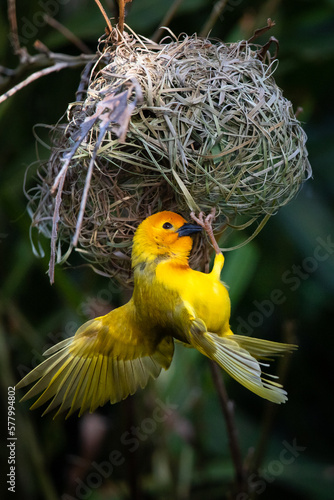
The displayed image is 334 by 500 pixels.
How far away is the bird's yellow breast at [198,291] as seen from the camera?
5.34 feet

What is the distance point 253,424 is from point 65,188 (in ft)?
6.46

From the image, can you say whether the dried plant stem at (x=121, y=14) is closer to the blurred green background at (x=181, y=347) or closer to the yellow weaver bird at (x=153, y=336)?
the yellow weaver bird at (x=153, y=336)

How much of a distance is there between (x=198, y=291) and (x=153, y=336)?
258 millimetres

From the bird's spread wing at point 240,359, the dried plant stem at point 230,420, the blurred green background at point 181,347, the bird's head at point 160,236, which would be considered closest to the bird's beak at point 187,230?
the bird's head at point 160,236

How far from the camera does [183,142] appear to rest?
4.84 feet

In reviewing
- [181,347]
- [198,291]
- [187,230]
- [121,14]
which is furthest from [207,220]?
[181,347]

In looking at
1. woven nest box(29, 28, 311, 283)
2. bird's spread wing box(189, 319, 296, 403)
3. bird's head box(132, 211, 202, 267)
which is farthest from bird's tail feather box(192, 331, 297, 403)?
woven nest box(29, 28, 311, 283)

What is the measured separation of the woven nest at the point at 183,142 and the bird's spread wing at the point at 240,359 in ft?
1.10

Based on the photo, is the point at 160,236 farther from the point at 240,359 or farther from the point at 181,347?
the point at 181,347

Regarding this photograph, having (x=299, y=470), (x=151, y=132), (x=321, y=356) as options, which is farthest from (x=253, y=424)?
(x=151, y=132)

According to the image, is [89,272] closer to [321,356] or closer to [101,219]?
[101,219]

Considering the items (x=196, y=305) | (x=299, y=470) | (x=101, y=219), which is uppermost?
(x=101, y=219)

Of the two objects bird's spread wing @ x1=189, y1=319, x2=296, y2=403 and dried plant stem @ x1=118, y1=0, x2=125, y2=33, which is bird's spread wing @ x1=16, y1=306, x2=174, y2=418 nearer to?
bird's spread wing @ x1=189, y1=319, x2=296, y2=403

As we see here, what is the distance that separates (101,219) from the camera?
64.2 inches
